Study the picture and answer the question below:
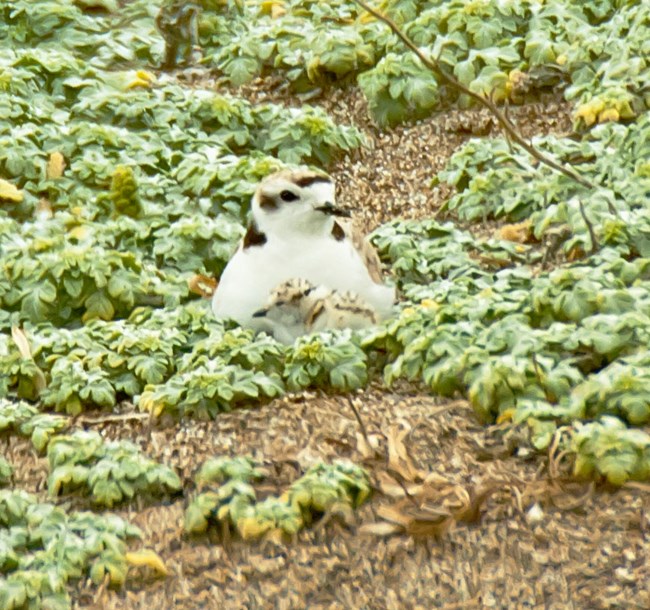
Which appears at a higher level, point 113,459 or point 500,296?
point 500,296

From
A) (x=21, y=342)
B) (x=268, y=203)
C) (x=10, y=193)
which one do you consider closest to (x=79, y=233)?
(x=10, y=193)

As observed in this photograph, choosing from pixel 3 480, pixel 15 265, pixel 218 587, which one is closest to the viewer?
pixel 218 587

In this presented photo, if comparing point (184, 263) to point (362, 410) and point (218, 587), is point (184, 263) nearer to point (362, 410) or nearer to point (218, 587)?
point (362, 410)

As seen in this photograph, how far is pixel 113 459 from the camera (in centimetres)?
565

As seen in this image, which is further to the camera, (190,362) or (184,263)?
(184,263)

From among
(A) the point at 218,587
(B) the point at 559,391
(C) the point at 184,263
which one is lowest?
(C) the point at 184,263

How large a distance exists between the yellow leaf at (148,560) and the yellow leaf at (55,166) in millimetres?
4037

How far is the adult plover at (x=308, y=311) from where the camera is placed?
267 inches

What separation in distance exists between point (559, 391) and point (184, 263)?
296 cm

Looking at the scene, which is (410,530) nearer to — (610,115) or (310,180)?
(310,180)

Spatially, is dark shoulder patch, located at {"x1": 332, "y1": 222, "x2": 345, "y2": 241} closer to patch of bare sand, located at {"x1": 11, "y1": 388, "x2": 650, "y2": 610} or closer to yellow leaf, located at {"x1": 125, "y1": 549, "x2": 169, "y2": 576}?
patch of bare sand, located at {"x1": 11, "y1": 388, "x2": 650, "y2": 610}

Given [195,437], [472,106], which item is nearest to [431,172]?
[472,106]

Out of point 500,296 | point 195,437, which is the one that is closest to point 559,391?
point 500,296

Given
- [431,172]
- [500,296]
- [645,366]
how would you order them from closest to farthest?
1. [645,366]
2. [500,296]
3. [431,172]
